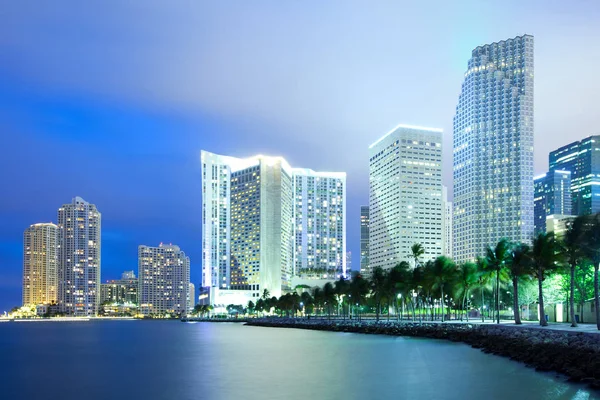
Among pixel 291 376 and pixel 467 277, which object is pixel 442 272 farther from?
pixel 291 376

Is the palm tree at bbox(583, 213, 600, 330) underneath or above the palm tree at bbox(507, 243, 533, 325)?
above

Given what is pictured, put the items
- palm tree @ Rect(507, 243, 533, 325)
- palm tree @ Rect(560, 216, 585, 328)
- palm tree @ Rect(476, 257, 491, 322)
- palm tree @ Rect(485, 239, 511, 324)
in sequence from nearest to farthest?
palm tree @ Rect(560, 216, 585, 328)
palm tree @ Rect(507, 243, 533, 325)
palm tree @ Rect(485, 239, 511, 324)
palm tree @ Rect(476, 257, 491, 322)

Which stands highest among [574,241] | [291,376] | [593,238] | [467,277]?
[593,238]

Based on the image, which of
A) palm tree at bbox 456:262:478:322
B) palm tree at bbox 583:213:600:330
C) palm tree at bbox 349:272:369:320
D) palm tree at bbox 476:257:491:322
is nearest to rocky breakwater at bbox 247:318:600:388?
palm tree at bbox 583:213:600:330

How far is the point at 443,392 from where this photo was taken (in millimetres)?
39938

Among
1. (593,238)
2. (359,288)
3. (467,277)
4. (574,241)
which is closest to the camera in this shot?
(593,238)

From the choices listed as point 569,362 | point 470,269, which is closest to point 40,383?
point 569,362

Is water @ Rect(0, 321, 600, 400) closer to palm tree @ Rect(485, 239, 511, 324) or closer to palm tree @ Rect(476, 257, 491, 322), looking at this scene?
palm tree @ Rect(485, 239, 511, 324)

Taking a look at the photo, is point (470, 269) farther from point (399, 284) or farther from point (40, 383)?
point (40, 383)

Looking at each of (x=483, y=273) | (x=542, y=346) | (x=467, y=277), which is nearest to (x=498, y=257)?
(x=483, y=273)

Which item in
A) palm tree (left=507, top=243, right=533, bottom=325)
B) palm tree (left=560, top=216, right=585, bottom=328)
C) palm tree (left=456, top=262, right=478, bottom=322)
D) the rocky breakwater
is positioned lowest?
the rocky breakwater

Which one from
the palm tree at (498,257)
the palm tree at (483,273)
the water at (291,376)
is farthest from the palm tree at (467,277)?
the water at (291,376)

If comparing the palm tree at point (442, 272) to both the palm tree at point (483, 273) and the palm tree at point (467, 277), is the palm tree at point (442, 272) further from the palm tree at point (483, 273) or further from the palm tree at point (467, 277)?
the palm tree at point (483, 273)

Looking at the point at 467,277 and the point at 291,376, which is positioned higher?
the point at 467,277
